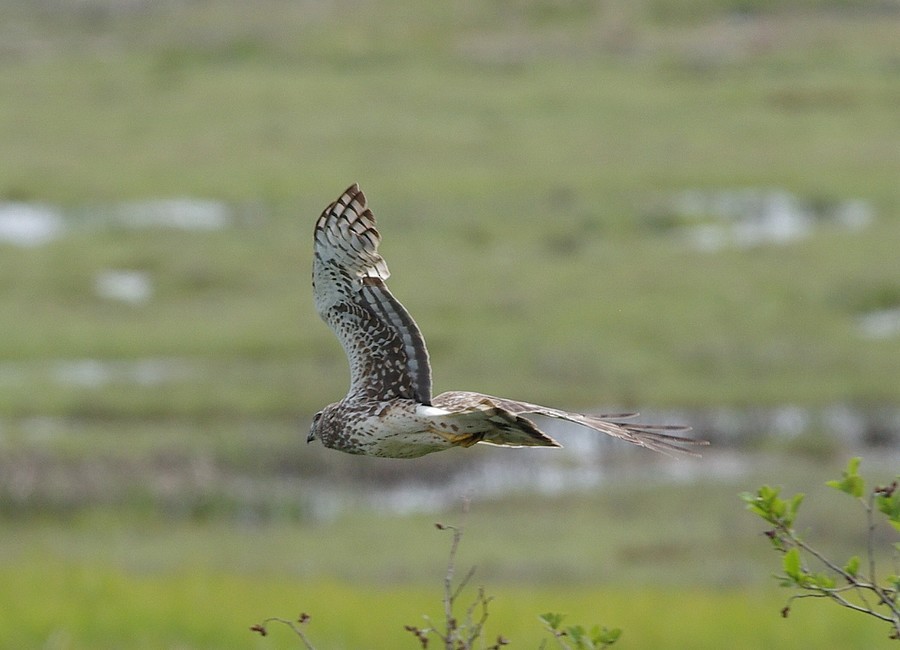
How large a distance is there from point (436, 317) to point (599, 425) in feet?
72.3

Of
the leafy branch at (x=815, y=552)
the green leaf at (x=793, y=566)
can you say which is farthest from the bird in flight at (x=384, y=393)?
the green leaf at (x=793, y=566)

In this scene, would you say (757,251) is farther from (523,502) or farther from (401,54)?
(401,54)

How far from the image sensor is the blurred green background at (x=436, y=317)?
1560cm

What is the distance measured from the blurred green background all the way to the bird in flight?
4666 millimetres

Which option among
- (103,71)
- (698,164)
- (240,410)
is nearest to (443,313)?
(240,410)

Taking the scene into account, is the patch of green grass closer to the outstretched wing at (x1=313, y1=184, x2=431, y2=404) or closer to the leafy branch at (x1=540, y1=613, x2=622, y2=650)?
the outstretched wing at (x1=313, y1=184, x2=431, y2=404)

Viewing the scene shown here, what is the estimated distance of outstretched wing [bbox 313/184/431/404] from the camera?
590 centimetres

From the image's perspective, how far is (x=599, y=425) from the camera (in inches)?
225

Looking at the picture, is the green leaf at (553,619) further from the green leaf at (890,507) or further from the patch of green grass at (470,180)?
the patch of green grass at (470,180)

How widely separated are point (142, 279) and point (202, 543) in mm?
12510

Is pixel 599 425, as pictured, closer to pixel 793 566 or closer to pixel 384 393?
pixel 384 393

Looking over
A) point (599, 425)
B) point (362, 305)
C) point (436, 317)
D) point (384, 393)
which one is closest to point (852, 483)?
point (599, 425)

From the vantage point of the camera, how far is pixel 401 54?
2127 inches

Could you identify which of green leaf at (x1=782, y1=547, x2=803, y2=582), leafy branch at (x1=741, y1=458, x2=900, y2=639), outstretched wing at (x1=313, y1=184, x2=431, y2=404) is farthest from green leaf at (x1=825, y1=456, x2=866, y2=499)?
outstretched wing at (x1=313, y1=184, x2=431, y2=404)
